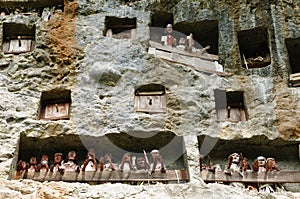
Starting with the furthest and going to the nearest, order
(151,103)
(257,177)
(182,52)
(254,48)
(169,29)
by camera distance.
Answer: (254,48) → (169,29) → (182,52) → (151,103) → (257,177)

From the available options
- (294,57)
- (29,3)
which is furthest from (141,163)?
(29,3)

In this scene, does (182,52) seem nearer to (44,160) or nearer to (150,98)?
(150,98)

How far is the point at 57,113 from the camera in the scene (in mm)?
10586

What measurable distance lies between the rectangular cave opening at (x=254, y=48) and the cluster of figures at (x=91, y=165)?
3.56m

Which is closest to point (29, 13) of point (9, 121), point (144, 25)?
point (144, 25)

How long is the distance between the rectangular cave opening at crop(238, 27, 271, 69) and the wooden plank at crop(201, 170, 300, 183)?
3.17 m

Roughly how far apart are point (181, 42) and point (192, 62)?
66 cm

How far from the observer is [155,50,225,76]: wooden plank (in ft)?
37.0

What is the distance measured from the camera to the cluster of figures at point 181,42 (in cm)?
1166

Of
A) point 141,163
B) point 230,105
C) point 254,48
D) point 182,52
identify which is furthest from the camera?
point 254,48

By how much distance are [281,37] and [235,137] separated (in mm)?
2833

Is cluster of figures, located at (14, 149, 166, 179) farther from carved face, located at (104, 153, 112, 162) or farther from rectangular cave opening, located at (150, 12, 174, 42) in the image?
rectangular cave opening, located at (150, 12, 174, 42)

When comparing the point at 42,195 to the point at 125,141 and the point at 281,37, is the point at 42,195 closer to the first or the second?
the point at 125,141

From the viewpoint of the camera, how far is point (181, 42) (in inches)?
466
